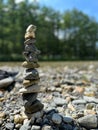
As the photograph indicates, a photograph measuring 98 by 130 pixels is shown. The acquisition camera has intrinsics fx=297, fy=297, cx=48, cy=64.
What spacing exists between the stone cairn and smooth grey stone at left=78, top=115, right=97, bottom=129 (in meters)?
1.00

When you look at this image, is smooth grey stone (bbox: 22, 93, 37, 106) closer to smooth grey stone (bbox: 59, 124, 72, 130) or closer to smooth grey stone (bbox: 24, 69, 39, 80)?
smooth grey stone (bbox: 24, 69, 39, 80)

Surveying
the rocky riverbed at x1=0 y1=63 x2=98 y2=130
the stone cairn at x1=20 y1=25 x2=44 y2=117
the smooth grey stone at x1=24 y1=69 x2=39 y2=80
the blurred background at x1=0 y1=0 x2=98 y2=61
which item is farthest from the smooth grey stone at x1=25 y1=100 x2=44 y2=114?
the blurred background at x1=0 y1=0 x2=98 y2=61

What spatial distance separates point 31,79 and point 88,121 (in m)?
1.65

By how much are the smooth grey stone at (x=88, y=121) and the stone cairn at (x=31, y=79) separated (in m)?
1.00

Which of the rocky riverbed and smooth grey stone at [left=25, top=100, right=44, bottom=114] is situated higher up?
smooth grey stone at [left=25, top=100, right=44, bottom=114]

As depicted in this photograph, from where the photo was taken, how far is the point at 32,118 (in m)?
6.80

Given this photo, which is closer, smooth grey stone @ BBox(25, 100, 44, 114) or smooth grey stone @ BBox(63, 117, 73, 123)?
smooth grey stone @ BBox(63, 117, 73, 123)

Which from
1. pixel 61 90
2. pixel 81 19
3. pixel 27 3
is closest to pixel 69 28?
pixel 81 19

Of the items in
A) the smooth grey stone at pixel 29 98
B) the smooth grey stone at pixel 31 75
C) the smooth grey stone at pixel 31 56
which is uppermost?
the smooth grey stone at pixel 31 56

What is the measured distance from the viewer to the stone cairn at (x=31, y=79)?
6.95 m

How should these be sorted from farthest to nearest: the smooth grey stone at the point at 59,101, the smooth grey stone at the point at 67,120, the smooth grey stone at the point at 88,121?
the smooth grey stone at the point at 59,101, the smooth grey stone at the point at 67,120, the smooth grey stone at the point at 88,121

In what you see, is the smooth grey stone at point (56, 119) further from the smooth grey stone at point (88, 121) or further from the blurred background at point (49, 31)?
the blurred background at point (49, 31)

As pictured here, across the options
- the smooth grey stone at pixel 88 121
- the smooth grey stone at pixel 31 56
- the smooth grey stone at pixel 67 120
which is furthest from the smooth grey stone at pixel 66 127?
the smooth grey stone at pixel 31 56

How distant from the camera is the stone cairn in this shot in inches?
273
